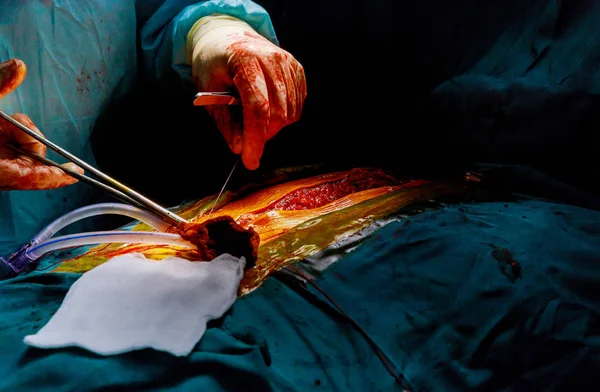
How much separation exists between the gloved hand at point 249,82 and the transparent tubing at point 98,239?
481 millimetres

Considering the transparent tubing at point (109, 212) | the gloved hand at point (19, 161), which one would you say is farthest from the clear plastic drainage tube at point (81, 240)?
the gloved hand at point (19, 161)

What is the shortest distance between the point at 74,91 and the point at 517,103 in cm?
229

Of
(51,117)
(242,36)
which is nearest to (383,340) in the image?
(242,36)

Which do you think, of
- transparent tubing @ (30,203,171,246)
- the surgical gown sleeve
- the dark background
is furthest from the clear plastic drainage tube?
the surgical gown sleeve

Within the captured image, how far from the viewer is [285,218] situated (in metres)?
1.81

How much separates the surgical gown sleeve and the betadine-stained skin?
2.82ft

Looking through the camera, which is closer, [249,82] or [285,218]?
[249,82]

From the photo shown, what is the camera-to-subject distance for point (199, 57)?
1.86 metres

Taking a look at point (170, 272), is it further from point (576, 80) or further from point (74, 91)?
point (576, 80)

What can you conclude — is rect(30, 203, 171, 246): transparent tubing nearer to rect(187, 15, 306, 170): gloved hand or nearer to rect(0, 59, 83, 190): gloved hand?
rect(0, 59, 83, 190): gloved hand

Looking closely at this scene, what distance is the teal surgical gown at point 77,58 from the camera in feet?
5.73

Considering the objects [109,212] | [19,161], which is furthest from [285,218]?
[19,161]

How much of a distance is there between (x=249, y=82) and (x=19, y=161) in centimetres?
91

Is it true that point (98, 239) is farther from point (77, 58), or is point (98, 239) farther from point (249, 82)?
point (77, 58)
